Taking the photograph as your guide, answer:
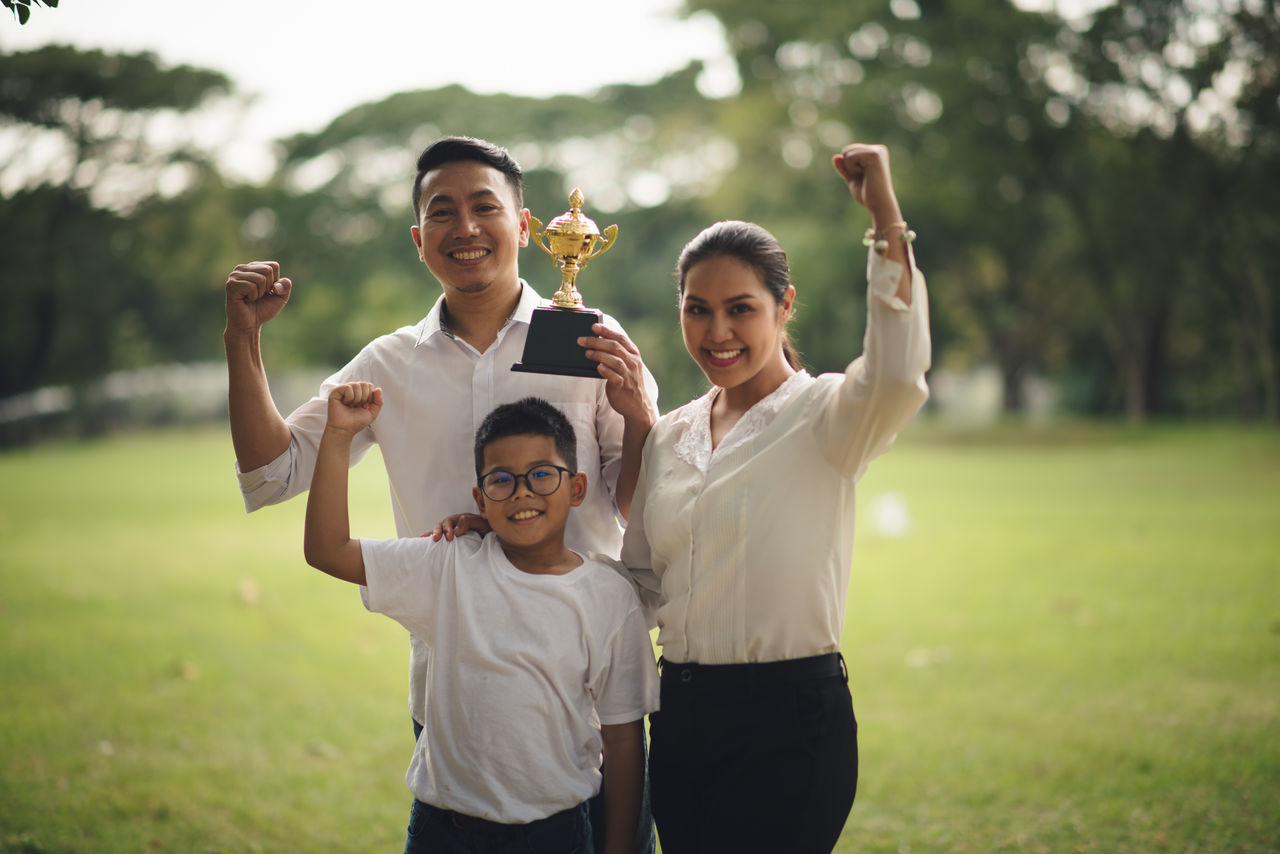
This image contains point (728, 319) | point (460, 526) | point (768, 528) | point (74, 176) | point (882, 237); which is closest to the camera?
point (882, 237)

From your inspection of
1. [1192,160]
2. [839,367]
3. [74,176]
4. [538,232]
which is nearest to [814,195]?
[839,367]

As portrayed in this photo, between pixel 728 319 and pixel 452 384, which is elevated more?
pixel 728 319

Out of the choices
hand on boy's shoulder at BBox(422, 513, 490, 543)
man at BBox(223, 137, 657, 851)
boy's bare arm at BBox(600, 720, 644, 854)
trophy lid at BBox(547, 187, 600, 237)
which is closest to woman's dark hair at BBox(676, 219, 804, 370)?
man at BBox(223, 137, 657, 851)

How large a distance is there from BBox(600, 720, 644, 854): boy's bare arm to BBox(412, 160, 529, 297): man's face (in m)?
1.21

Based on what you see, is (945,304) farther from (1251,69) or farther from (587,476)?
(587,476)

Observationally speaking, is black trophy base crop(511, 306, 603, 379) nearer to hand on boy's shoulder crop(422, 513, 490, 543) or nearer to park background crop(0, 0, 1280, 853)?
hand on boy's shoulder crop(422, 513, 490, 543)

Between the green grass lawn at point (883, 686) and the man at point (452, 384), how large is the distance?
2.00m

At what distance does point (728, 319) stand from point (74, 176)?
1130 inches

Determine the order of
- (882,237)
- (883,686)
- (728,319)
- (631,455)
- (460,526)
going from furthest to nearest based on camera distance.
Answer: (883,686) < (631,455) < (460,526) < (728,319) < (882,237)

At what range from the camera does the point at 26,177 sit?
26031 millimetres

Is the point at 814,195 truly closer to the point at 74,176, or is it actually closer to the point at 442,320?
the point at 74,176

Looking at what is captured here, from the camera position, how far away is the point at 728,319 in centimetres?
249

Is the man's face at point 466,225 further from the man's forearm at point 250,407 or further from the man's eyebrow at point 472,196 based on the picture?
the man's forearm at point 250,407

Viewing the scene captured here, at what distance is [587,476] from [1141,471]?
15120 millimetres
